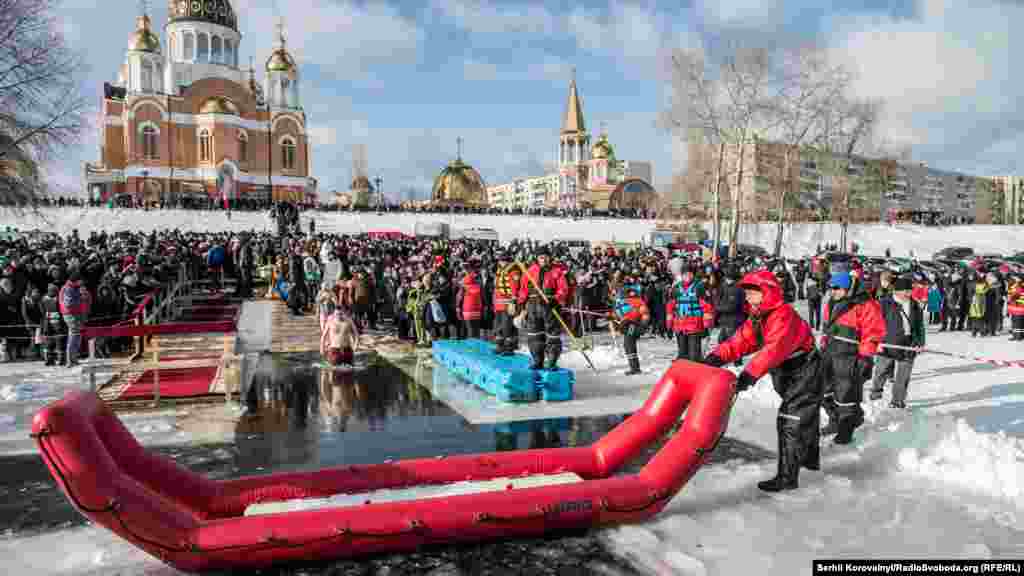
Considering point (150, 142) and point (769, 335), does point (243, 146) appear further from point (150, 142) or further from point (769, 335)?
point (769, 335)

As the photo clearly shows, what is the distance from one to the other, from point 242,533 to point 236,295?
54.8 ft

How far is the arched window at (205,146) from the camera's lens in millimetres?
57219

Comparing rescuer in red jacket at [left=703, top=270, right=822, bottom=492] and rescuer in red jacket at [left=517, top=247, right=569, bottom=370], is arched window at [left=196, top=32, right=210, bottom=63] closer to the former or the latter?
rescuer in red jacket at [left=517, top=247, right=569, bottom=370]

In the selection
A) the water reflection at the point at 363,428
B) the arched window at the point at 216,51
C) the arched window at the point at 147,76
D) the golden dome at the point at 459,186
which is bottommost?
the water reflection at the point at 363,428

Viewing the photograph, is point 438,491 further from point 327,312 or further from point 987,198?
point 987,198

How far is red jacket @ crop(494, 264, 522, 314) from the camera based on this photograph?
31.5 feet

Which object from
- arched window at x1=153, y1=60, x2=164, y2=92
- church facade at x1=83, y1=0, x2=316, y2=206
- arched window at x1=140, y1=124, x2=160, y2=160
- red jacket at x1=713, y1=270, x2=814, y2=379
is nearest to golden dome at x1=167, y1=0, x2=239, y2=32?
church facade at x1=83, y1=0, x2=316, y2=206

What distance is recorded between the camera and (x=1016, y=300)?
13.9 metres

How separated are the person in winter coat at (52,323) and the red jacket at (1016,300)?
1788 centimetres

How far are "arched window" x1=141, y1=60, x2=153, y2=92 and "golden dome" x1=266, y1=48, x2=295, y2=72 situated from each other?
1000cm

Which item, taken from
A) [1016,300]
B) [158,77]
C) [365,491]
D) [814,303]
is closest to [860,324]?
[365,491]

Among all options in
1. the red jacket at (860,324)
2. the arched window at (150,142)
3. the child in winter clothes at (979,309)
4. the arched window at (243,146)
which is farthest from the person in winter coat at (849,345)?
the arched window at (150,142)

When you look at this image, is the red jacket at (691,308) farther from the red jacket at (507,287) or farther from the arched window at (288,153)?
the arched window at (288,153)

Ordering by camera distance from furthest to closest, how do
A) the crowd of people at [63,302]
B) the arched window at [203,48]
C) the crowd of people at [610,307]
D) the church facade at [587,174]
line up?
1. the church facade at [587,174]
2. the arched window at [203,48]
3. the crowd of people at [63,302]
4. the crowd of people at [610,307]
